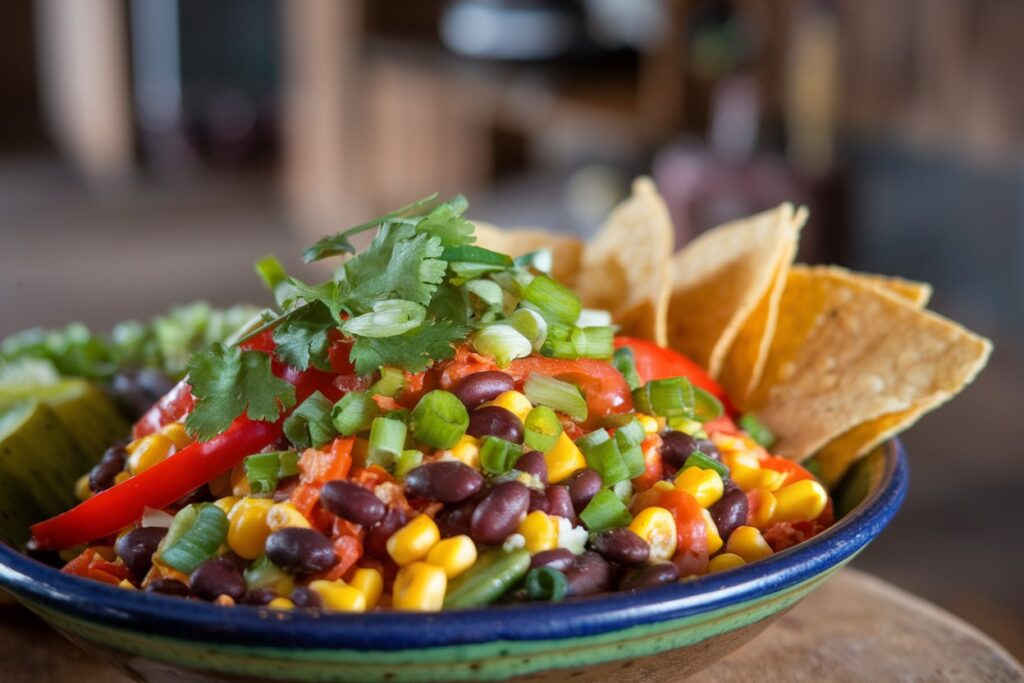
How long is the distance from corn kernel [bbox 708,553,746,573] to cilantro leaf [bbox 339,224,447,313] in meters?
0.45

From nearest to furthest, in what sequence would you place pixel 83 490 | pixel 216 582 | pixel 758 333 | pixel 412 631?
pixel 412 631 < pixel 216 582 < pixel 83 490 < pixel 758 333

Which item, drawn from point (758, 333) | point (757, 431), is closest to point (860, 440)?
point (757, 431)

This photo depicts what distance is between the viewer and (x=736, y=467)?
5.11 feet

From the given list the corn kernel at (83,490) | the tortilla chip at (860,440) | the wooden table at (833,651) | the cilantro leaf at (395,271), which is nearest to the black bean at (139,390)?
the corn kernel at (83,490)

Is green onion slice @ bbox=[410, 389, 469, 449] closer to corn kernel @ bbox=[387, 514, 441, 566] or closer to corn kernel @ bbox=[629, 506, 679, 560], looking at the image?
Result: corn kernel @ bbox=[387, 514, 441, 566]

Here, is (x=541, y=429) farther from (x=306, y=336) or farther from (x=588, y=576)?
(x=306, y=336)

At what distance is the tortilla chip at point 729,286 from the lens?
1894 mm

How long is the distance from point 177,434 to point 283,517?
320mm

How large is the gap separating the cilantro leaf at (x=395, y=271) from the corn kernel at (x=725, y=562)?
45 cm

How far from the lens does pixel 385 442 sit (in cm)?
133

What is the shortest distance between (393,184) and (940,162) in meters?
4.28

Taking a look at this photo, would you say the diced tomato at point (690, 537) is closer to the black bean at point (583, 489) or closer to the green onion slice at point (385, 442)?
the black bean at point (583, 489)

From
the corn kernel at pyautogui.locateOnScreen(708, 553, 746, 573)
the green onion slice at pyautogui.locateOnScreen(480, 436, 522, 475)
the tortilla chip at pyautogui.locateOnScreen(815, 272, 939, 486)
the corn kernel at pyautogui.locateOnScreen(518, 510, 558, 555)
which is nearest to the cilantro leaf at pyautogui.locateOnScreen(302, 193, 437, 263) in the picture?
the green onion slice at pyautogui.locateOnScreen(480, 436, 522, 475)

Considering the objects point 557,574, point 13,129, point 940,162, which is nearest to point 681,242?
point 940,162
